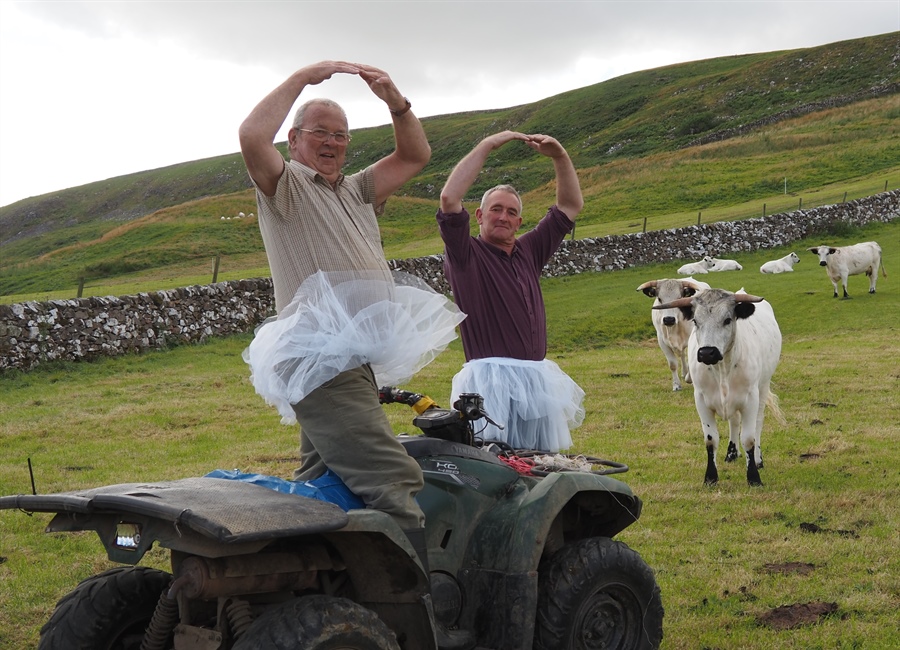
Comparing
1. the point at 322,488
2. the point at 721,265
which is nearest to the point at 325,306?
the point at 322,488

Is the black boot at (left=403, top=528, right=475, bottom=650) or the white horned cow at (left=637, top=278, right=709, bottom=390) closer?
the black boot at (left=403, top=528, right=475, bottom=650)

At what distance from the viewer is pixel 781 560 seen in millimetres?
6297

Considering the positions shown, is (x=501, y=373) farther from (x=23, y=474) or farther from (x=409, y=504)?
(x=23, y=474)

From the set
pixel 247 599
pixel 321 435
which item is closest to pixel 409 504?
pixel 321 435

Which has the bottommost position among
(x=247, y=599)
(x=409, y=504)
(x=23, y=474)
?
(x=23, y=474)

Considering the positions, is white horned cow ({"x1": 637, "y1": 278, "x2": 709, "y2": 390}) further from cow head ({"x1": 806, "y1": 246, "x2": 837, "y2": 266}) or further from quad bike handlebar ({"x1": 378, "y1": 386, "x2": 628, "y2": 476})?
cow head ({"x1": 806, "y1": 246, "x2": 837, "y2": 266})

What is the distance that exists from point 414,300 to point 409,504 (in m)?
0.90

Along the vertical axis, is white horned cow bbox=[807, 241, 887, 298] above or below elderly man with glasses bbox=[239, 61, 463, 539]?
below

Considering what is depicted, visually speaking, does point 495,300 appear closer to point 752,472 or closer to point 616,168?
point 752,472

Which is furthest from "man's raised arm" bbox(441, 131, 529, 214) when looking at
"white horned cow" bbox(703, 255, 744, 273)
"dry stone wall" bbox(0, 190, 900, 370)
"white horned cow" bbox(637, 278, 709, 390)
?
"white horned cow" bbox(703, 255, 744, 273)

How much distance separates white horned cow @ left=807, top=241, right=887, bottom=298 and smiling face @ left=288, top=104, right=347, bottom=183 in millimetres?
22308

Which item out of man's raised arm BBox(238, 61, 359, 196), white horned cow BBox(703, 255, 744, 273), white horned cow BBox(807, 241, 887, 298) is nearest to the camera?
man's raised arm BBox(238, 61, 359, 196)

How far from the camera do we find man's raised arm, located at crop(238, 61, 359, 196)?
Answer: 11.2ft

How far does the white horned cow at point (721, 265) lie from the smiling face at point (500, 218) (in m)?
24.2
